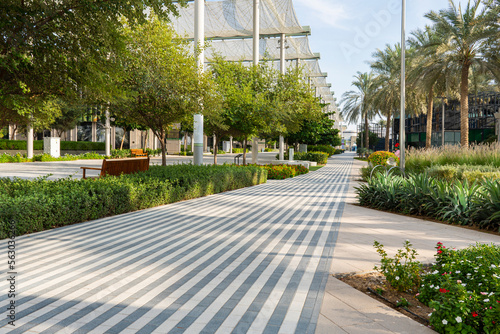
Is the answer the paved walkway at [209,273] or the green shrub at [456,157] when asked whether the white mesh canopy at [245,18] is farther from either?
the paved walkway at [209,273]

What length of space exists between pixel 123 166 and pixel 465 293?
9680mm

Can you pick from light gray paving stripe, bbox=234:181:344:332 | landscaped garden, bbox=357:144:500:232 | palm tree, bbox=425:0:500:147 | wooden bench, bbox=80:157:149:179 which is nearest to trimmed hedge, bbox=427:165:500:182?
landscaped garden, bbox=357:144:500:232

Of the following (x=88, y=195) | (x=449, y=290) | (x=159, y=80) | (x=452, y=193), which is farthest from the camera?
(x=159, y=80)

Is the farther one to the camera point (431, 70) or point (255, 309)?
point (431, 70)

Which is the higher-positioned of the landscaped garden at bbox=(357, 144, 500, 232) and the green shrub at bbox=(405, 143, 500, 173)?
the green shrub at bbox=(405, 143, 500, 173)

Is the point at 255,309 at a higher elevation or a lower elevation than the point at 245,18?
lower

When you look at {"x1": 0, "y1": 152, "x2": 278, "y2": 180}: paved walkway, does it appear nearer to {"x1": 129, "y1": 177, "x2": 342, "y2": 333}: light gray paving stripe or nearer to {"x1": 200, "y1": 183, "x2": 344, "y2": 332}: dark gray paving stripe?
{"x1": 129, "y1": 177, "x2": 342, "y2": 333}: light gray paving stripe

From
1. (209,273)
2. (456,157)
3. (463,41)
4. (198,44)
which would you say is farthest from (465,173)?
(463,41)

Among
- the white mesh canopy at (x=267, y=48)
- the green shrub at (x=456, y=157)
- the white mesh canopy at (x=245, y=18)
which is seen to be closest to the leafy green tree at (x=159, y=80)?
the green shrub at (x=456, y=157)

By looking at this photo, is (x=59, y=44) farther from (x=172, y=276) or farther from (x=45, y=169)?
(x=45, y=169)

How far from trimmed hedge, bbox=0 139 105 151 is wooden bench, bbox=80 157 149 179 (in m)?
30.1

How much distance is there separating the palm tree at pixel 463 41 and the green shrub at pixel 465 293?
2198 centimetres

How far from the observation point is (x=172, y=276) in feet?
13.7

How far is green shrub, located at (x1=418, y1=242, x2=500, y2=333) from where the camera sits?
9.14 ft
